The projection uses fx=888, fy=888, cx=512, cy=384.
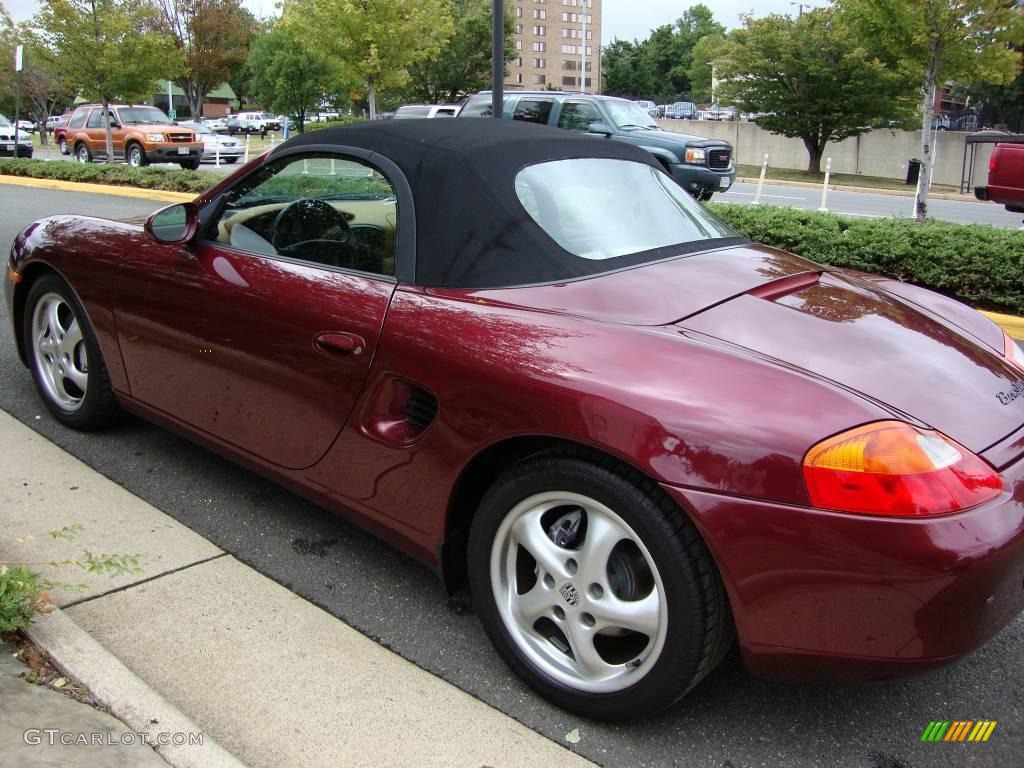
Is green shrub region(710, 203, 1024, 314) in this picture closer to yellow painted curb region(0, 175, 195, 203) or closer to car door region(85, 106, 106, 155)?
yellow painted curb region(0, 175, 195, 203)

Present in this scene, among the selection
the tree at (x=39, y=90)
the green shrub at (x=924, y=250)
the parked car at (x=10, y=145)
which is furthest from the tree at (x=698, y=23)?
the green shrub at (x=924, y=250)

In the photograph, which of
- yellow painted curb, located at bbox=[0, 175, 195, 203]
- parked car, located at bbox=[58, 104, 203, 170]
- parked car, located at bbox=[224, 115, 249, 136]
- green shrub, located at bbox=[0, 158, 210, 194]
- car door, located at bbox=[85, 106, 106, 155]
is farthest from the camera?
parked car, located at bbox=[224, 115, 249, 136]

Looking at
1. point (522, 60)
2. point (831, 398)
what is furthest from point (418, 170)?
point (522, 60)

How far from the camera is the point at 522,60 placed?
122 metres

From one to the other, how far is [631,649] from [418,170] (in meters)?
1.52

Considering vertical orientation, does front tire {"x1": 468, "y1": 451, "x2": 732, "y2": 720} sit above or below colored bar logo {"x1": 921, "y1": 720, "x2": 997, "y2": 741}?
above

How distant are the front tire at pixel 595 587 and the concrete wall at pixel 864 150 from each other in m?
23.3

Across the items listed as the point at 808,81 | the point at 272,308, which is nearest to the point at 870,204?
the point at 808,81

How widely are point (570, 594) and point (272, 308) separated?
4.47 ft

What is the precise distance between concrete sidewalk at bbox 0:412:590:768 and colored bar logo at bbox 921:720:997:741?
91cm

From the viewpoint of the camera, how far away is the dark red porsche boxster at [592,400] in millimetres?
1855

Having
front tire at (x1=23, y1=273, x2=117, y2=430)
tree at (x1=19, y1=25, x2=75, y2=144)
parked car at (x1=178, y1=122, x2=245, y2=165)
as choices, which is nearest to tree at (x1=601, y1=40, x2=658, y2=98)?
tree at (x1=19, y1=25, x2=75, y2=144)

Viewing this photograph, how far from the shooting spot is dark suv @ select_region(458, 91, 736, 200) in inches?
535

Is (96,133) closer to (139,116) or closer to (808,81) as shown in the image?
(139,116)
